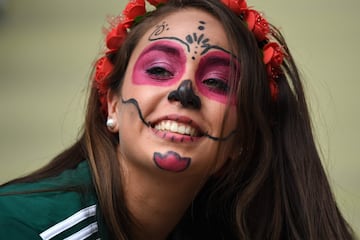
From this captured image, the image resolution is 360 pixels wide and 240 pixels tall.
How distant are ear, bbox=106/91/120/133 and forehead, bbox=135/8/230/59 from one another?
0.46 ft

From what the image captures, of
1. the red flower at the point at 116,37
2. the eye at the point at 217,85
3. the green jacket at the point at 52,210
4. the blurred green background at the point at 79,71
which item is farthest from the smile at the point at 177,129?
the blurred green background at the point at 79,71

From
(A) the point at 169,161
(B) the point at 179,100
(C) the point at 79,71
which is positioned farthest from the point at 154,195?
(C) the point at 79,71

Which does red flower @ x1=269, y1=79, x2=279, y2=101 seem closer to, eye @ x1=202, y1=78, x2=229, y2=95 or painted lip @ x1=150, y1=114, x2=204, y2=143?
eye @ x1=202, y1=78, x2=229, y2=95

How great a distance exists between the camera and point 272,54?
5.71 feet

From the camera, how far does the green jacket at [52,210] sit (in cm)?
143

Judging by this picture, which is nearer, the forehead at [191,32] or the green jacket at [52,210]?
the green jacket at [52,210]

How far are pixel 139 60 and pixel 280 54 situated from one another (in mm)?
387

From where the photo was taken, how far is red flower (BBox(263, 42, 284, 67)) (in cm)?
174

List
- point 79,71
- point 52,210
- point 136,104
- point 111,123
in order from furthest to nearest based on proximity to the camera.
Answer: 1. point 79,71
2. point 111,123
3. point 136,104
4. point 52,210

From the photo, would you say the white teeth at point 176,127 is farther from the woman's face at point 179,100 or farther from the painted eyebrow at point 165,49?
the painted eyebrow at point 165,49

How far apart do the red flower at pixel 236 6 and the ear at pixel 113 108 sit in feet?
1.25

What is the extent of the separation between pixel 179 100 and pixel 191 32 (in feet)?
0.66

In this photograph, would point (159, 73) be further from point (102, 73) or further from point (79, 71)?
point (79, 71)

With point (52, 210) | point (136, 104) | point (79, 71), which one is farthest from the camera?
point (79, 71)
